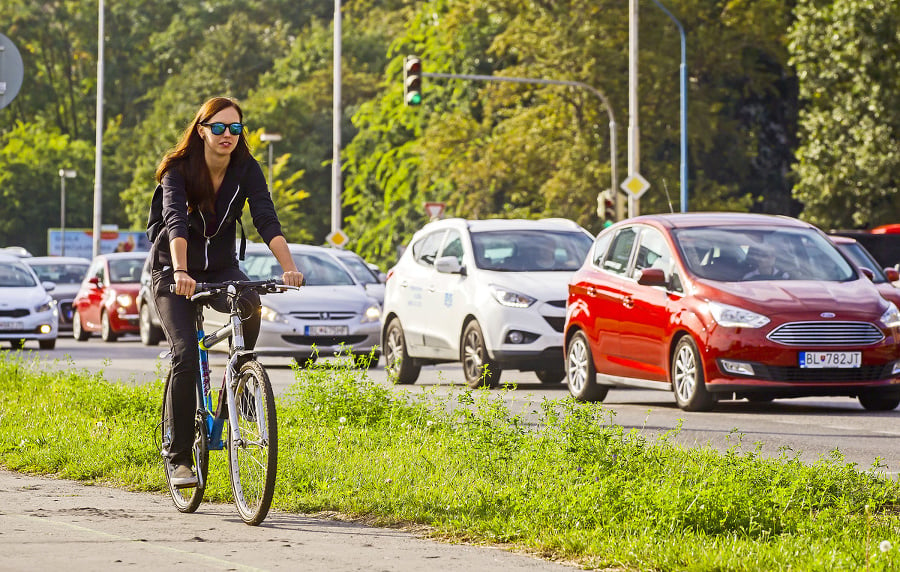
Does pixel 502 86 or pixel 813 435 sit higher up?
pixel 502 86

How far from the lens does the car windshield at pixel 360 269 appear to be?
26152 millimetres

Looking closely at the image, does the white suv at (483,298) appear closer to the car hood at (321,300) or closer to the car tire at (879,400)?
the car hood at (321,300)

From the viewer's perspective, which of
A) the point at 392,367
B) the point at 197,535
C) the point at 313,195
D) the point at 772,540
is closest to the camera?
the point at 772,540

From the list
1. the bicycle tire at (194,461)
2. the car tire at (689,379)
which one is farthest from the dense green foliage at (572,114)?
the bicycle tire at (194,461)

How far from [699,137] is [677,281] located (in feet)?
110

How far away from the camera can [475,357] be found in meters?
17.8

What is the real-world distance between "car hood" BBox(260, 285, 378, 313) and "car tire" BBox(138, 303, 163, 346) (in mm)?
7701

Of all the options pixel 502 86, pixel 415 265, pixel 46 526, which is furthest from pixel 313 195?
pixel 46 526

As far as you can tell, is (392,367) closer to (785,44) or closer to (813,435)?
(813,435)

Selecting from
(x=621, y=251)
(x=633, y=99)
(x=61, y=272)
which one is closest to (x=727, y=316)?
(x=621, y=251)

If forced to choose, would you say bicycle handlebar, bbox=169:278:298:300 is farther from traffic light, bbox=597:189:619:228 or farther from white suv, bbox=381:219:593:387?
traffic light, bbox=597:189:619:228

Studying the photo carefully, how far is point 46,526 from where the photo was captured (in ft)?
25.9

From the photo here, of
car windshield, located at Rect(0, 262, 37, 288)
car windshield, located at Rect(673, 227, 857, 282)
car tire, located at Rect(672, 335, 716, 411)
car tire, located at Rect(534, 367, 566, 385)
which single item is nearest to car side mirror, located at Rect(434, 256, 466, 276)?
car tire, located at Rect(534, 367, 566, 385)

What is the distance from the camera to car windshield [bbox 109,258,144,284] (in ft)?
105
